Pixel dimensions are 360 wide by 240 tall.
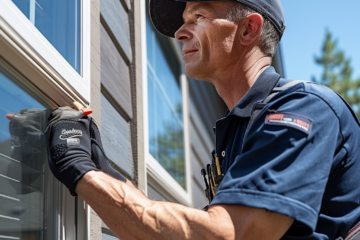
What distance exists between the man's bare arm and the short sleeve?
0.12ft

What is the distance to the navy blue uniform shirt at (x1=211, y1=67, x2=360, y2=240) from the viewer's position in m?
1.08

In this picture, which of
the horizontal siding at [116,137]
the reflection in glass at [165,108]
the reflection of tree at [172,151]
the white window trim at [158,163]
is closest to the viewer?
the horizontal siding at [116,137]

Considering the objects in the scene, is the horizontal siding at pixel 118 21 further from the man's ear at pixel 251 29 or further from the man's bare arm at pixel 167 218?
the man's bare arm at pixel 167 218

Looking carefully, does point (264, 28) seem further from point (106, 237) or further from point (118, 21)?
point (106, 237)

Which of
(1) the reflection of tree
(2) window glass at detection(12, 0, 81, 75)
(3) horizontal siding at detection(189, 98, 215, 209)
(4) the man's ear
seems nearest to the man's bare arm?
(2) window glass at detection(12, 0, 81, 75)

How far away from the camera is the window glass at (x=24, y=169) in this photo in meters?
1.27

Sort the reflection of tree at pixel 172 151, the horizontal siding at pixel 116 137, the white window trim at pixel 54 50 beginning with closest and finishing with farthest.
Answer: the white window trim at pixel 54 50 → the horizontal siding at pixel 116 137 → the reflection of tree at pixel 172 151

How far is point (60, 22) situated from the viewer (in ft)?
5.42

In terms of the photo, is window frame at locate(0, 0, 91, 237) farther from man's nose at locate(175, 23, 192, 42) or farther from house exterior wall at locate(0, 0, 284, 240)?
man's nose at locate(175, 23, 192, 42)

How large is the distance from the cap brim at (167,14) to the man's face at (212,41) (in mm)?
291

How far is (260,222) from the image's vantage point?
3.53ft

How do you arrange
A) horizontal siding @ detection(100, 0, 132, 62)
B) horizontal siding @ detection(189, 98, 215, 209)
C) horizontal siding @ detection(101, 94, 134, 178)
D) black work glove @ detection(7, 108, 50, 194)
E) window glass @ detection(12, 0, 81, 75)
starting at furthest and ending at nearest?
horizontal siding @ detection(189, 98, 215, 209), horizontal siding @ detection(100, 0, 132, 62), horizontal siding @ detection(101, 94, 134, 178), window glass @ detection(12, 0, 81, 75), black work glove @ detection(7, 108, 50, 194)

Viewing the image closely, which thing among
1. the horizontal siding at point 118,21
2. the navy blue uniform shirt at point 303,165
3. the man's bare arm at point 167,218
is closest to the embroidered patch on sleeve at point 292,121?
the navy blue uniform shirt at point 303,165

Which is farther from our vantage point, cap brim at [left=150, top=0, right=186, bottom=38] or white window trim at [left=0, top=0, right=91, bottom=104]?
cap brim at [left=150, top=0, right=186, bottom=38]
